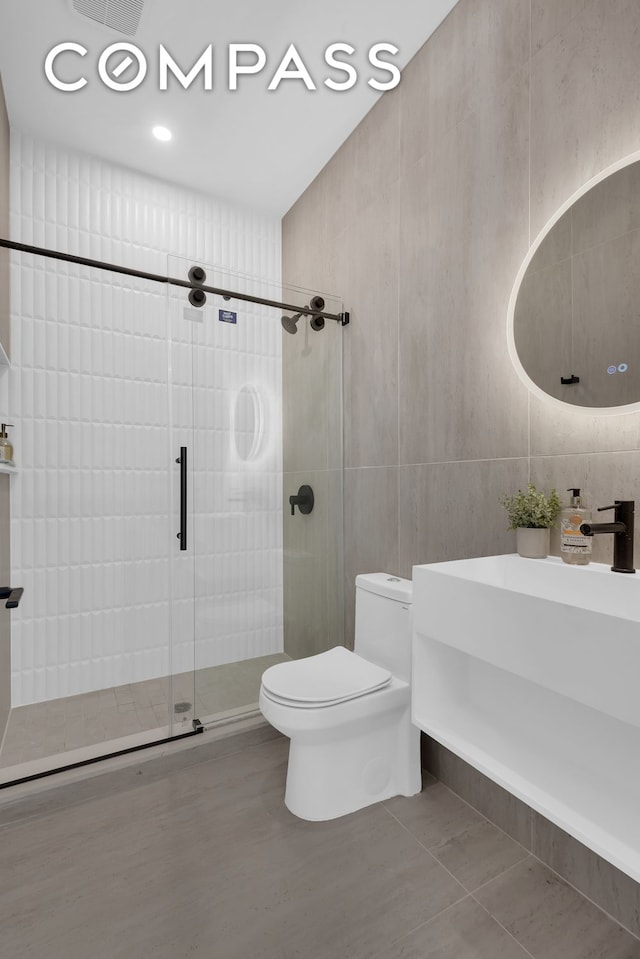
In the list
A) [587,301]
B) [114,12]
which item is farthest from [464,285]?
[114,12]

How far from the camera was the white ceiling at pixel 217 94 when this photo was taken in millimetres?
1843

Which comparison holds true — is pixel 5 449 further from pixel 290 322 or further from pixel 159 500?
pixel 290 322

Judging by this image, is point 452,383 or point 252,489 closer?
point 452,383

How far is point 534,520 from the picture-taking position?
4.70 feet

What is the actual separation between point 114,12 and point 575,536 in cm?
241

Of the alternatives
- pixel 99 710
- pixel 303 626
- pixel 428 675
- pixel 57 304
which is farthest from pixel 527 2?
pixel 99 710

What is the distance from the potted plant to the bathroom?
0.07 metres

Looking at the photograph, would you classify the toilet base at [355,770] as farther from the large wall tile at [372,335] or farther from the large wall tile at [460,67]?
the large wall tile at [460,67]

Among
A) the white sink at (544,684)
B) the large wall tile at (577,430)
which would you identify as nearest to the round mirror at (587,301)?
the large wall tile at (577,430)

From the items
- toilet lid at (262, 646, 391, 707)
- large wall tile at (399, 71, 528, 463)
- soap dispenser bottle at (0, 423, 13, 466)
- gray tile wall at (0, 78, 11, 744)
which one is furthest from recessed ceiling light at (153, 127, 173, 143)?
toilet lid at (262, 646, 391, 707)

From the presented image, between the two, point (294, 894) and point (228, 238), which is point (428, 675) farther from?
point (228, 238)

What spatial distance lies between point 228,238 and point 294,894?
3110mm

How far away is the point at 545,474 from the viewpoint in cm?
149

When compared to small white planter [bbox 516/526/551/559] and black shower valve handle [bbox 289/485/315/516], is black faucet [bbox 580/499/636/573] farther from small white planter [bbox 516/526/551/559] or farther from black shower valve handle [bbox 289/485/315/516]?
black shower valve handle [bbox 289/485/315/516]
